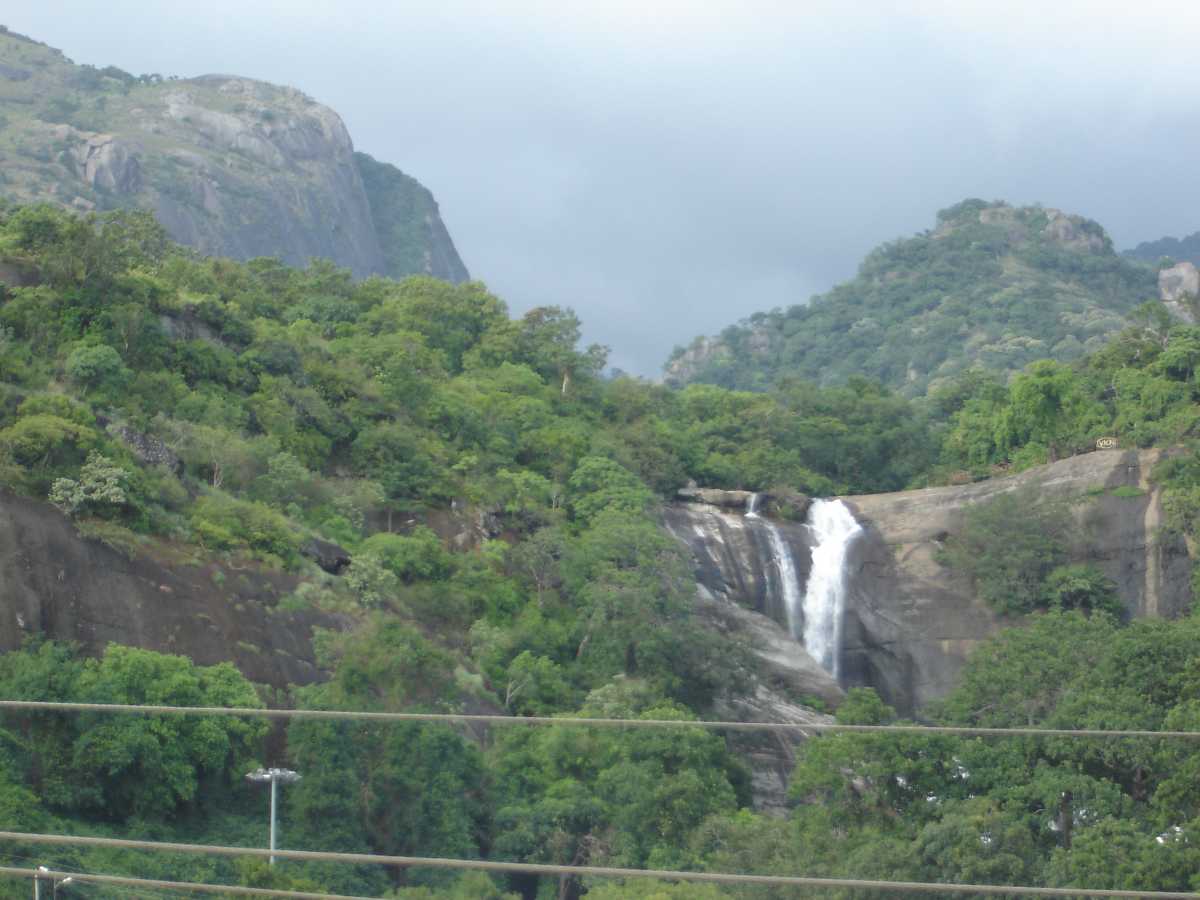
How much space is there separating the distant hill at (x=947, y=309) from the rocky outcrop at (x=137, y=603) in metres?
63.1

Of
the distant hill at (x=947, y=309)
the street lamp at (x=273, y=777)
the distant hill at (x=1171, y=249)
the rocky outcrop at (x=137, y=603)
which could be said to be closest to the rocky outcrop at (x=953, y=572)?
the rocky outcrop at (x=137, y=603)

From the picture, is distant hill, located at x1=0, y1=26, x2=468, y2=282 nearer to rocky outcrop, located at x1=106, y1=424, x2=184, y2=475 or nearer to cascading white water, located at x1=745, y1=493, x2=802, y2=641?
cascading white water, located at x1=745, y1=493, x2=802, y2=641

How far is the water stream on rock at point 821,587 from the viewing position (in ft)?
150

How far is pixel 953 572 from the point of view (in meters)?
46.0

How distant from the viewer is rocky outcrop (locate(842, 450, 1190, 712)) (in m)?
44.4

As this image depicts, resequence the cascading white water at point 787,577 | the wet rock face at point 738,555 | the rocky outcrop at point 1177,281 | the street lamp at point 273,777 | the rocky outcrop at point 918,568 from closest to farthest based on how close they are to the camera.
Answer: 1. the street lamp at point 273,777
2. the rocky outcrop at point 918,568
3. the wet rock face at point 738,555
4. the cascading white water at point 787,577
5. the rocky outcrop at point 1177,281

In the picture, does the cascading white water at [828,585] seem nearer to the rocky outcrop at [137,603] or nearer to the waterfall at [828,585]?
the waterfall at [828,585]

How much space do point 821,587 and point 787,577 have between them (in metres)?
1.05

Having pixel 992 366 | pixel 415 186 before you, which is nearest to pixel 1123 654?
pixel 992 366

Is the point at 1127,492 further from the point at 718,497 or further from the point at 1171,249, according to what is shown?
the point at 1171,249

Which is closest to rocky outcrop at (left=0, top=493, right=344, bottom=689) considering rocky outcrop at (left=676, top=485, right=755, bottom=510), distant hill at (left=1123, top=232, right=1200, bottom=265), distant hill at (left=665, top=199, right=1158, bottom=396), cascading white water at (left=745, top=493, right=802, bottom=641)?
cascading white water at (left=745, top=493, right=802, bottom=641)

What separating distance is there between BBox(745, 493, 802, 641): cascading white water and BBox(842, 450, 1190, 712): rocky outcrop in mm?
1535

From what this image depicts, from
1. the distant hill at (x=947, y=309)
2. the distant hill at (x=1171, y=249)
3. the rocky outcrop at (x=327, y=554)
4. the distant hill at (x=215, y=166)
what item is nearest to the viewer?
the rocky outcrop at (x=327, y=554)

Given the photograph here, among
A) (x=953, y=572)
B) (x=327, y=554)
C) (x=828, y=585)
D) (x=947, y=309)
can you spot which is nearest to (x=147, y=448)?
(x=327, y=554)
